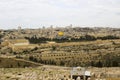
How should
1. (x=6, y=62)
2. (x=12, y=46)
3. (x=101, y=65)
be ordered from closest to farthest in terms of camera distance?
(x=101, y=65), (x=6, y=62), (x=12, y=46)

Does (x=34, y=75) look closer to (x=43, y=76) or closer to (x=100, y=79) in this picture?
(x=43, y=76)

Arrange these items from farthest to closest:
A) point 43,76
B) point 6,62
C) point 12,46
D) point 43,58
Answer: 1. point 12,46
2. point 43,58
3. point 6,62
4. point 43,76

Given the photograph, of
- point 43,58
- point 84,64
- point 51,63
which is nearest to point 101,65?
point 84,64

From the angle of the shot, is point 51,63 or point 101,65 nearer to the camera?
point 101,65

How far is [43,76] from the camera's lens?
135 feet

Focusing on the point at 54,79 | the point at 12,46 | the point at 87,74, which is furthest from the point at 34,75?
the point at 12,46

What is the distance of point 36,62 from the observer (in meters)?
61.9

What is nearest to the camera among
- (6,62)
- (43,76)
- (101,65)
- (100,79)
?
(100,79)

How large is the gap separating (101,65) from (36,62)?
13.9 meters

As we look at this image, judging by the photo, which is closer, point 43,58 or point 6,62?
point 6,62

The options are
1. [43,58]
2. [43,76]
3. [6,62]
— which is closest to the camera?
[43,76]

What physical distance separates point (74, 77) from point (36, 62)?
23.1m

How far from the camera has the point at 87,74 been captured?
3934 centimetres

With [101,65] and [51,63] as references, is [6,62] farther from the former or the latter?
[101,65]
